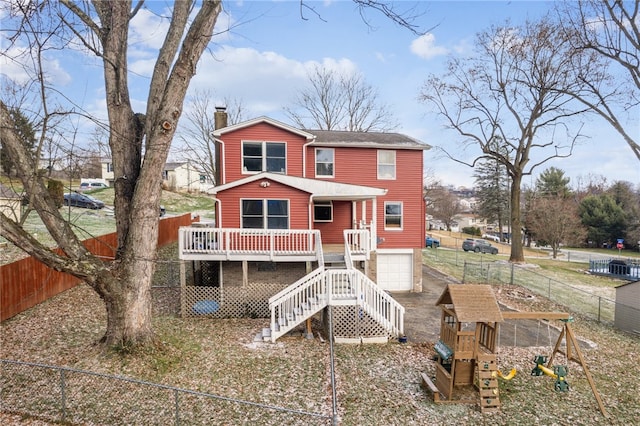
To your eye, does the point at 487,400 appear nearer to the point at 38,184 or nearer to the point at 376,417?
the point at 376,417

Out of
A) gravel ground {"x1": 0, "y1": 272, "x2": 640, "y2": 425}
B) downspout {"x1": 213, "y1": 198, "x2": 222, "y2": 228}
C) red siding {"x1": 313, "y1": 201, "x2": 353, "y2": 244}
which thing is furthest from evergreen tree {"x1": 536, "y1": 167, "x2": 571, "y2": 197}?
downspout {"x1": 213, "y1": 198, "x2": 222, "y2": 228}

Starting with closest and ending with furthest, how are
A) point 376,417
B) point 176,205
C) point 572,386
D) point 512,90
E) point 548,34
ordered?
point 376,417 < point 572,386 < point 548,34 < point 512,90 < point 176,205

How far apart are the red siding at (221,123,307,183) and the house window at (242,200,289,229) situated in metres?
2.28

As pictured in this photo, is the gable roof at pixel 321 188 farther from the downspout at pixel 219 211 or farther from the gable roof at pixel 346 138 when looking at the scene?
the gable roof at pixel 346 138

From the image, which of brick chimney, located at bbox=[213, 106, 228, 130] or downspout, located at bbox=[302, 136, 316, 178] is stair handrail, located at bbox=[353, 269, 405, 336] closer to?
downspout, located at bbox=[302, 136, 316, 178]

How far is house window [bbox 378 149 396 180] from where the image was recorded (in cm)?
1623

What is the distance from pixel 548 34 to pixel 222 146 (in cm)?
1925

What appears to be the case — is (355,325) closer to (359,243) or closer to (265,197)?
(359,243)

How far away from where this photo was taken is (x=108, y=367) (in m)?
7.39

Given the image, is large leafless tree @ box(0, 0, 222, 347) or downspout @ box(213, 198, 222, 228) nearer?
large leafless tree @ box(0, 0, 222, 347)

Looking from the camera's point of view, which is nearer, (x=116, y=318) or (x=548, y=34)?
(x=116, y=318)

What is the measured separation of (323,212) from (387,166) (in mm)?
3860

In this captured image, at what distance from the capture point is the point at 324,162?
1589 cm

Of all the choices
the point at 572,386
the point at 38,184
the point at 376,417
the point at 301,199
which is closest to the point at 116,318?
the point at 38,184
